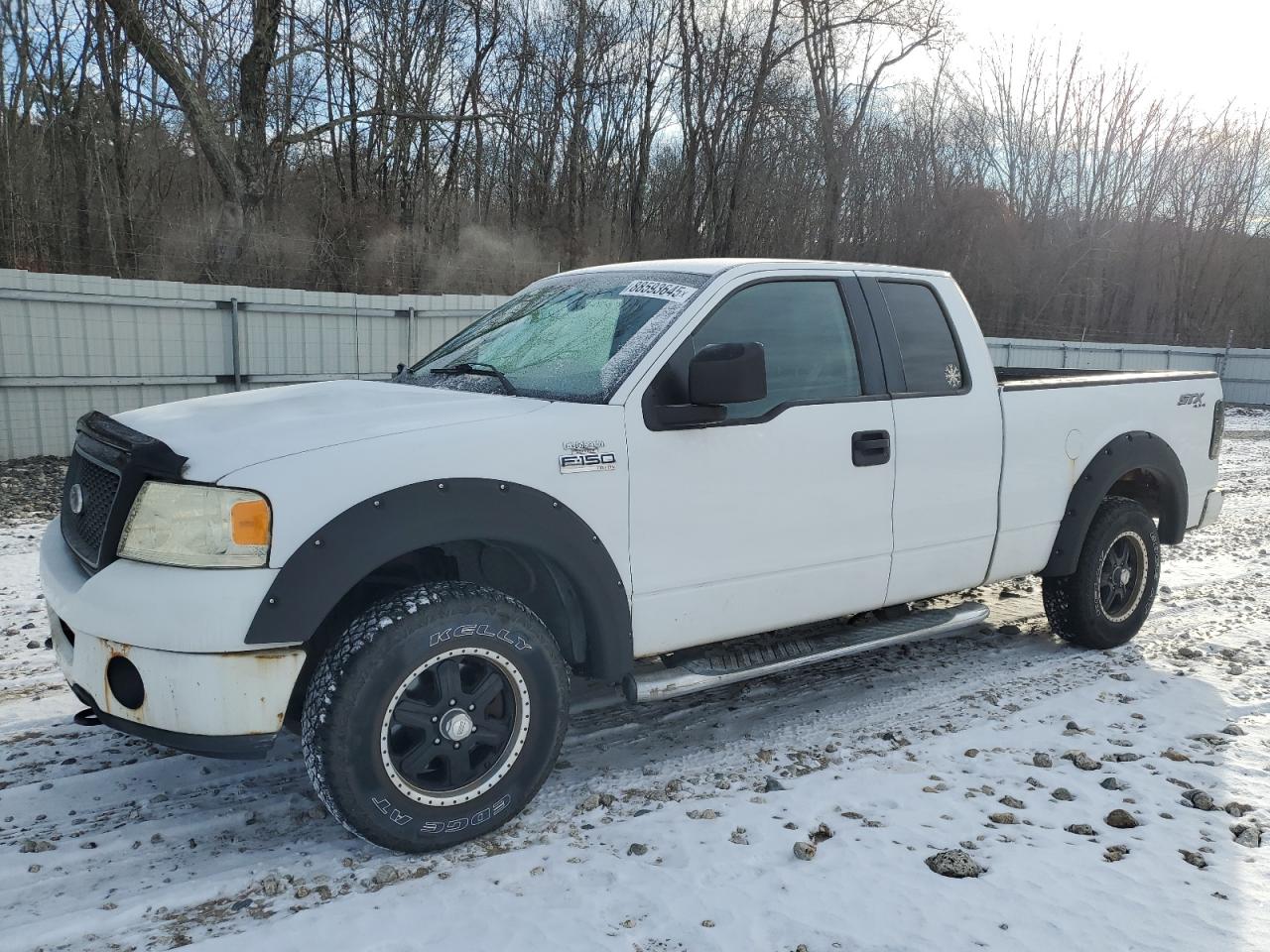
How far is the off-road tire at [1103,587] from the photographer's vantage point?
5.25m

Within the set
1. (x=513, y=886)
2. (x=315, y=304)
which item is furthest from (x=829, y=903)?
(x=315, y=304)

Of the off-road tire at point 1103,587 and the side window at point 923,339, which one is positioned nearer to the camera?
the side window at point 923,339

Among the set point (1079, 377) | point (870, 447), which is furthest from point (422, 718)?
point (1079, 377)

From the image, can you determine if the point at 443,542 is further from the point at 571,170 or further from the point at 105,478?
the point at 571,170

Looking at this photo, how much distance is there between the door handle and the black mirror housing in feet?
2.58

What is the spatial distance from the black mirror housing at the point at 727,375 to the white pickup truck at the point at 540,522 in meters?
0.01

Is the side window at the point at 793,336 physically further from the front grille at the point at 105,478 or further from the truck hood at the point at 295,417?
the front grille at the point at 105,478

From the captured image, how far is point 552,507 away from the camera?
330 centimetres

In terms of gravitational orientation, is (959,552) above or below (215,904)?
above

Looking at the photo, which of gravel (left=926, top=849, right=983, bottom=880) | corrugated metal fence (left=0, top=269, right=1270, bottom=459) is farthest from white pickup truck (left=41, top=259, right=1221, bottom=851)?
corrugated metal fence (left=0, top=269, right=1270, bottom=459)

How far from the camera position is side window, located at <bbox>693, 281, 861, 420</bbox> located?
3.87 m

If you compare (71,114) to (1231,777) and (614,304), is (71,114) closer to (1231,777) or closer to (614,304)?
(614,304)

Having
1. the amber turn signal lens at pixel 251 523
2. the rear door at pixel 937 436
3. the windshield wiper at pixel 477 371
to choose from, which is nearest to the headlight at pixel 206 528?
the amber turn signal lens at pixel 251 523

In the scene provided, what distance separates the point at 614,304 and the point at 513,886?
223 cm
